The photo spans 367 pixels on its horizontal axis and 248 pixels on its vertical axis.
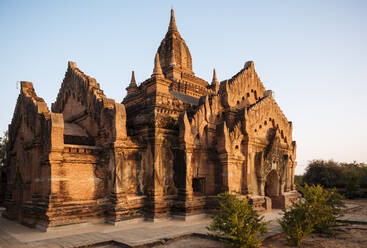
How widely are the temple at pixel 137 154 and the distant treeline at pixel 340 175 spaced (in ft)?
39.2

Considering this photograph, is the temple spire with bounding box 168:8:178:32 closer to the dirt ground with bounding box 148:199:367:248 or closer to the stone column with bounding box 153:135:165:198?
the stone column with bounding box 153:135:165:198

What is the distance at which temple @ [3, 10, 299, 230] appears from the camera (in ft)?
40.1

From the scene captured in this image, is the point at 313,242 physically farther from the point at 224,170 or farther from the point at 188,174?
the point at 188,174

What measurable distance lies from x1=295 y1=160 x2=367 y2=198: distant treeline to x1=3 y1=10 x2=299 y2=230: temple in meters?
12.0

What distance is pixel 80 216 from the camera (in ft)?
39.1

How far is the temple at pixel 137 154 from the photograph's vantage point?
1222 centimetres

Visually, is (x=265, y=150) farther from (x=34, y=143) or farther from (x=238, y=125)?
(x=34, y=143)

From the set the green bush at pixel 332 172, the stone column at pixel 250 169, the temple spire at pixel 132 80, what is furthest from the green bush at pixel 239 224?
the green bush at pixel 332 172

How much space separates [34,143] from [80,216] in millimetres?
4370

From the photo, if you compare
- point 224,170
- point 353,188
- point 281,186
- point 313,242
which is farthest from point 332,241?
point 353,188

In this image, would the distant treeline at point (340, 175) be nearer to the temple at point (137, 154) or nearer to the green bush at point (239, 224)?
the temple at point (137, 154)

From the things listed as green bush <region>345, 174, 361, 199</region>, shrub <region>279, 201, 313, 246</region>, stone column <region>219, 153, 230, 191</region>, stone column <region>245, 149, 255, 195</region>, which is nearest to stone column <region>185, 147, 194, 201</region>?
stone column <region>219, 153, 230, 191</region>

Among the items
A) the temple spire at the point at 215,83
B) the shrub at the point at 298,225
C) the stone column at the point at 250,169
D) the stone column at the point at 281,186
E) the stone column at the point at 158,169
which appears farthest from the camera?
the temple spire at the point at 215,83

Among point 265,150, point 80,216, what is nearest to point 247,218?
point 80,216
